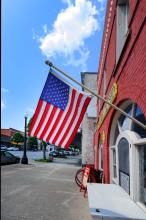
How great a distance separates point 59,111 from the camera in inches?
236

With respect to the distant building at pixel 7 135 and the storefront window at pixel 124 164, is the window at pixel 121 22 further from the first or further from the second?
the distant building at pixel 7 135

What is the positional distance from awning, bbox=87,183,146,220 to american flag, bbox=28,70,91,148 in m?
1.18

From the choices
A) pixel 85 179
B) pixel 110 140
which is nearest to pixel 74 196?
pixel 85 179

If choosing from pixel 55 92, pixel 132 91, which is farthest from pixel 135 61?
pixel 55 92

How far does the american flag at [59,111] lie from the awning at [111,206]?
118 cm

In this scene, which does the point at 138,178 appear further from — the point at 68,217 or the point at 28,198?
the point at 28,198

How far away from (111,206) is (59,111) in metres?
2.00

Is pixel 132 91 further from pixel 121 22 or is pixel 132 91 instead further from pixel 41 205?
pixel 41 205

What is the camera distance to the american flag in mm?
5906

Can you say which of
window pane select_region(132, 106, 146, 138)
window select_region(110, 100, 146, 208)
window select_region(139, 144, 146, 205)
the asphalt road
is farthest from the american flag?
the asphalt road

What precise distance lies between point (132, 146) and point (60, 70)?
2.45 metres

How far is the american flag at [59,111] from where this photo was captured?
19.4 feet

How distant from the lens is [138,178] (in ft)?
21.4

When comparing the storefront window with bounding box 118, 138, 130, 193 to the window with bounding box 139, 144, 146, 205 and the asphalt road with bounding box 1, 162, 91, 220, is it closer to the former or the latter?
the window with bounding box 139, 144, 146, 205
